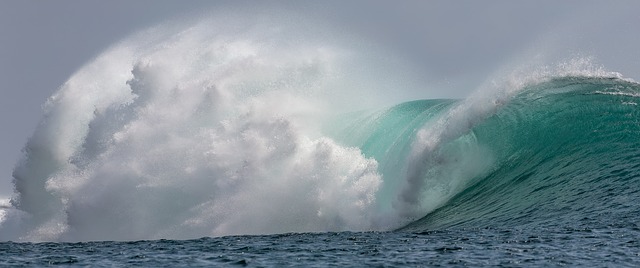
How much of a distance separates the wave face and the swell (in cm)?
7

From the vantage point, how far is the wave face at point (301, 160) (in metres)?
23.1

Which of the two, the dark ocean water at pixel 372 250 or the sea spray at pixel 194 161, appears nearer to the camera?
the dark ocean water at pixel 372 250

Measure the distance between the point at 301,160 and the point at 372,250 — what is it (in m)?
10.4

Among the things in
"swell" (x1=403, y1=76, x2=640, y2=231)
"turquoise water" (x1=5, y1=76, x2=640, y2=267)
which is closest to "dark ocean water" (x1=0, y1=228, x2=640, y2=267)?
"turquoise water" (x1=5, y1=76, x2=640, y2=267)

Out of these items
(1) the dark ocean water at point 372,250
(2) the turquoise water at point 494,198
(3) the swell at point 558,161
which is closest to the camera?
(1) the dark ocean water at point 372,250

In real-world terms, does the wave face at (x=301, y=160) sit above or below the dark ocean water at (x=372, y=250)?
above

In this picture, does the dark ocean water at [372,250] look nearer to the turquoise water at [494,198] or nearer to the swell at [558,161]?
the turquoise water at [494,198]

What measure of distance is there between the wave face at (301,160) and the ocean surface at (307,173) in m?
0.06

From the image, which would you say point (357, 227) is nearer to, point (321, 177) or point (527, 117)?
point (321, 177)

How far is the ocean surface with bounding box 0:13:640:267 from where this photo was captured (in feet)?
56.0

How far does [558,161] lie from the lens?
24344 millimetres

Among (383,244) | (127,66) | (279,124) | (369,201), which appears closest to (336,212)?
(369,201)

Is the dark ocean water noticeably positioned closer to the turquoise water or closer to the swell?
the turquoise water

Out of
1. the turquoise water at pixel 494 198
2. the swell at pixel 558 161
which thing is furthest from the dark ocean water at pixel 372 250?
the swell at pixel 558 161
